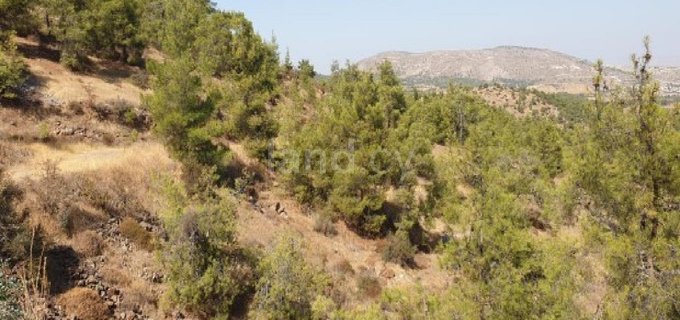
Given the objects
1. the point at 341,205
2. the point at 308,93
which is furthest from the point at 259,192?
the point at 308,93

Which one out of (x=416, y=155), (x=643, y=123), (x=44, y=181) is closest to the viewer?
(x=643, y=123)

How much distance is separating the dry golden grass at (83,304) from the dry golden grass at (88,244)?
2478 mm

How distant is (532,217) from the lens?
4706cm

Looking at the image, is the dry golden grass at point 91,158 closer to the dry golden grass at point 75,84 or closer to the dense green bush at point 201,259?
the dry golden grass at point 75,84

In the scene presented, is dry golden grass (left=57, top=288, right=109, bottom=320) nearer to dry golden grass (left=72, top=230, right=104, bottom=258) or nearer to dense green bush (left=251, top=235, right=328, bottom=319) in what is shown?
dry golden grass (left=72, top=230, right=104, bottom=258)

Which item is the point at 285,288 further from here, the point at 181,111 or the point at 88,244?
the point at 181,111

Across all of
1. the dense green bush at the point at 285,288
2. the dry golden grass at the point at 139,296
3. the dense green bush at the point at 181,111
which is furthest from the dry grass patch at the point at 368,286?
the dense green bush at the point at 181,111

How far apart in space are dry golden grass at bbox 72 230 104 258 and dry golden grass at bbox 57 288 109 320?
2.48 m

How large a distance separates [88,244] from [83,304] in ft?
12.2

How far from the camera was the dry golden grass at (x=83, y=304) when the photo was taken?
16734mm

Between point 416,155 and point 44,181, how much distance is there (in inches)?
1053

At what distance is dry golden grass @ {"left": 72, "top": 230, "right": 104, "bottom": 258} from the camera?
19734mm

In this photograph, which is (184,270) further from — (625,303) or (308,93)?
(308,93)

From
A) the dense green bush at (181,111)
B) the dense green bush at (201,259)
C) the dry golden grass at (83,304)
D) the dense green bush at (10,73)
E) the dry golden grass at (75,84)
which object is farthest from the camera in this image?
the dry golden grass at (75,84)
